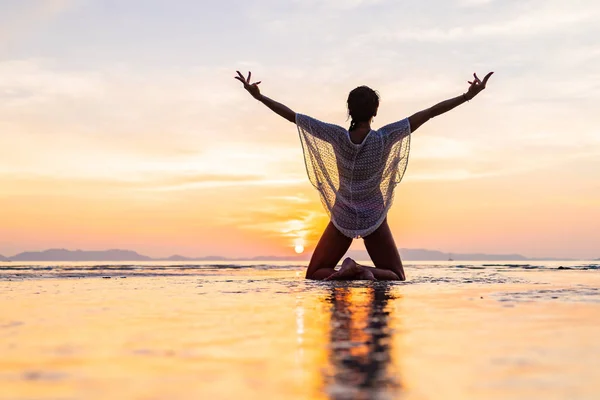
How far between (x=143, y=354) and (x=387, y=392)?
1.14 metres

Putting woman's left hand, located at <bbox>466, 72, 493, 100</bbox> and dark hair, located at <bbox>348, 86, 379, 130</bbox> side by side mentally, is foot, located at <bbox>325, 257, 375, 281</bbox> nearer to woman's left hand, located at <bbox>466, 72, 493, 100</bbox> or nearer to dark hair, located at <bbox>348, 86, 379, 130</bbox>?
dark hair, located at <bbox>348, 86, 379, 130</bbox>

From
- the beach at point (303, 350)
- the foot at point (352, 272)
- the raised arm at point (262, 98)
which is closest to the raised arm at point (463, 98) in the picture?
the raised arm at point (262, 98)

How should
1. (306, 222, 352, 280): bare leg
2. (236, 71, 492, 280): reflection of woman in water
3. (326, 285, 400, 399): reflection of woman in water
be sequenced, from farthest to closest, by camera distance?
(306, 222, 352, 280): bare leg, (236, 71, 492, 280): reflection of woman in water, (326, 285, 400, 399): reflection of woman in water

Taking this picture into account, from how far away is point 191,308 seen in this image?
14.6ft

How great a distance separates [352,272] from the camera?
24.1ft

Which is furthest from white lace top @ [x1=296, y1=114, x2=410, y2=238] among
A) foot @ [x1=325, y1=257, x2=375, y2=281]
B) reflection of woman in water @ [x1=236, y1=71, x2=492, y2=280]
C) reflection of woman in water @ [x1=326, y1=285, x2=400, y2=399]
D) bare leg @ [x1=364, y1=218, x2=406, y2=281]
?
reflection of woman in water @ [x1=326, y1=285, x2=400, y2=399]

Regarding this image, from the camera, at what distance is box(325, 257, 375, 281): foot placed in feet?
24.0

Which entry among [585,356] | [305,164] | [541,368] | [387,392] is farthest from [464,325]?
[305,164]

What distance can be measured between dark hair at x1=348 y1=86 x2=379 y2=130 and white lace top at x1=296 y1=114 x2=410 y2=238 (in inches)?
10.3

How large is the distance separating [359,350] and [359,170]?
220 inches

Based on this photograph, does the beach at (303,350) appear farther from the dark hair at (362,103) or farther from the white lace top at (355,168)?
the dark hair at (362,103)

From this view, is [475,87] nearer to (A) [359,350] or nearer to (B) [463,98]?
(B) [463,98]

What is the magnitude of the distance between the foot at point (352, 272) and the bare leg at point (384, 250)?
609mm

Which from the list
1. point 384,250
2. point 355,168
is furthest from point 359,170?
point 384,250
